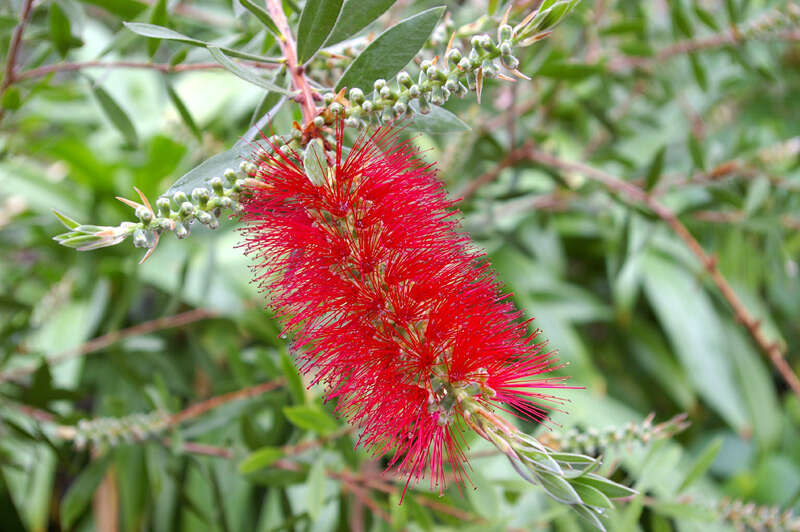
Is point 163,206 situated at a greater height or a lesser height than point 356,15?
lesser

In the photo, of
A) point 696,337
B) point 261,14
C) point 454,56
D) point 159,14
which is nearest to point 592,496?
point 454,56

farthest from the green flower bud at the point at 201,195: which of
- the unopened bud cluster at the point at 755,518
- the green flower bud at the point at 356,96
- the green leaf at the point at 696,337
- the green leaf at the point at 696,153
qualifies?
the green leaf at the point at 696,337

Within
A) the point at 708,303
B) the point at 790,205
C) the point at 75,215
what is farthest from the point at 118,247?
the point at 708,303

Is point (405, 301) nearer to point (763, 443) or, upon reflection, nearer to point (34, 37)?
point (34, 37)

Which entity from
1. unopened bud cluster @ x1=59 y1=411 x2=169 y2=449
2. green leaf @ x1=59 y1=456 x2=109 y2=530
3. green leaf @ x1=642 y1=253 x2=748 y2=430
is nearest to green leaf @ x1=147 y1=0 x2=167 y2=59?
unopened bud cluster @ x1=59 y1=411 x2=169 y2=449

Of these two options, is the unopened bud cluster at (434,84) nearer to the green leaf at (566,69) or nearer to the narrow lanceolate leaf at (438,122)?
the narrow lanceolate leaf at (438,122)

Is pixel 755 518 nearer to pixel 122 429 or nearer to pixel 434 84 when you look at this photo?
pixel 434 84

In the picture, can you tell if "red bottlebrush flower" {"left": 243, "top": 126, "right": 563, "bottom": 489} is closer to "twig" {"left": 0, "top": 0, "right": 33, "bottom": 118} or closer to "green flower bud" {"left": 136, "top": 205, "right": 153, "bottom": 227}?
"green flower bud" {"left": 136, "top": 205, "right": 153, "bottom": 227}
